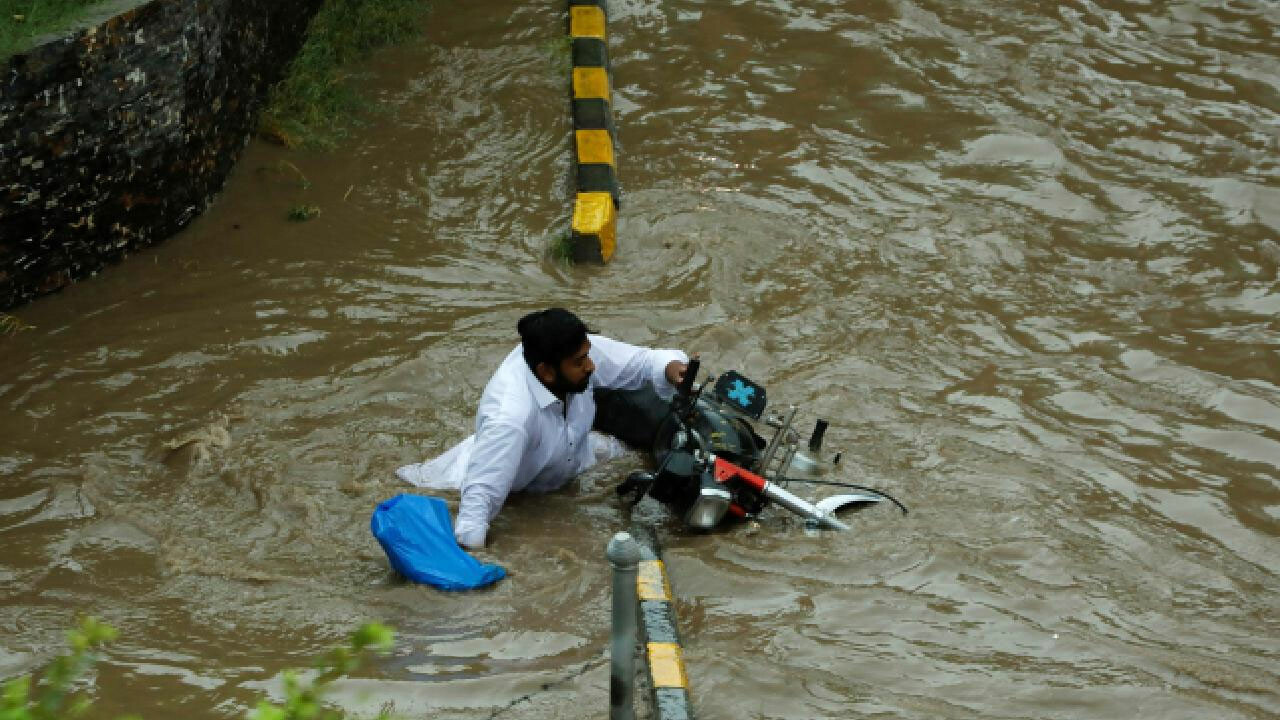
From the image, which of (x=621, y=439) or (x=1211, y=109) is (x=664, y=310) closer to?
(x=621, y=439)

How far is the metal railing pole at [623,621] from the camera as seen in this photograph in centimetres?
366

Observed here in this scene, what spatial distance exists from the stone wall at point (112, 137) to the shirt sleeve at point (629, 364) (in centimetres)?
299

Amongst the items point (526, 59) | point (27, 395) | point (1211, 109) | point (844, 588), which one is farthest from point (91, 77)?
point (1211, 109)

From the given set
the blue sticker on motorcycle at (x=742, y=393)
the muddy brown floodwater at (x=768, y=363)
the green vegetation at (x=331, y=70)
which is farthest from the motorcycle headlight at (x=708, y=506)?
the green vegetation at (x=331, y=70)

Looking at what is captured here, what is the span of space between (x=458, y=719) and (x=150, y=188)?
15.1 feet

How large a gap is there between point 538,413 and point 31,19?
11.8ft

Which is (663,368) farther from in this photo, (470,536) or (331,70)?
(331,70)

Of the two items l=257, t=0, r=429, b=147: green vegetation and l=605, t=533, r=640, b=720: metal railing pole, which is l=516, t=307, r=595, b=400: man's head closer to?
l=605, t=533, r=640, b=720: metal railing pole

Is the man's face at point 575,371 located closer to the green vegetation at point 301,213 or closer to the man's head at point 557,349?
the man's head at point 557,349

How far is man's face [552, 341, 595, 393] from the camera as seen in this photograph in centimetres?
541

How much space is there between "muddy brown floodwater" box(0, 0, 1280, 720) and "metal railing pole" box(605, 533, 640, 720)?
469 mm

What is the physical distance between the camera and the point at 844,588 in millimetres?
5043

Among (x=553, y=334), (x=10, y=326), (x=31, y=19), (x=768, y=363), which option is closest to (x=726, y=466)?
(x=553, y=334)

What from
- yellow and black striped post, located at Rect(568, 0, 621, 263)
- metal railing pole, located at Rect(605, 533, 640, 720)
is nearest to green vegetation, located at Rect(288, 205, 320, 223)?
yellow and black striped post, located at Rect(568, 0, 621, 263)
